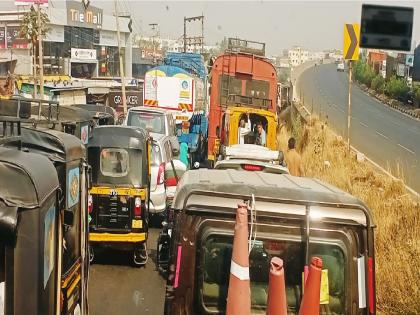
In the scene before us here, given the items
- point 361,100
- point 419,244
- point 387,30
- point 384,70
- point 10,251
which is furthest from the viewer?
point 384,70

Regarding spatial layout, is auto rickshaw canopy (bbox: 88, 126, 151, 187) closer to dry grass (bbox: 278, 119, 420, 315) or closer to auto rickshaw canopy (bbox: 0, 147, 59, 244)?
dry grass (bbox: 278, 119, 420, 315)

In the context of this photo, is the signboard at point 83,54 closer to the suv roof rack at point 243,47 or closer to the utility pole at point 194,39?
the utility pole at point 194,39

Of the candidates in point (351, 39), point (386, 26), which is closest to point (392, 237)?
point (386, 26)

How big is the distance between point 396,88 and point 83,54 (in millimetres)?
37075

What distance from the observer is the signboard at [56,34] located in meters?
67.7

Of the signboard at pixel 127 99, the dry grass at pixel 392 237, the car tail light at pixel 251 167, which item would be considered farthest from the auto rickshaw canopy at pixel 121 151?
the signboard at pixel 127 99

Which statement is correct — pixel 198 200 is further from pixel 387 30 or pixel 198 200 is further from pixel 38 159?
pixel 387 30

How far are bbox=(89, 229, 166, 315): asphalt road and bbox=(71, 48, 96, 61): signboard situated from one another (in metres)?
62.9

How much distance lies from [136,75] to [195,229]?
3483 inches

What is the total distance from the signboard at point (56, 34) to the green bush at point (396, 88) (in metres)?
38.1

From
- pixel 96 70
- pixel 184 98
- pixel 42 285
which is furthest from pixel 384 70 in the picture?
pixel 42 285

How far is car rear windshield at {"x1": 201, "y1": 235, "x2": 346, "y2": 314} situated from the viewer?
3771mm

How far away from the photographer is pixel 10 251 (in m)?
2.88

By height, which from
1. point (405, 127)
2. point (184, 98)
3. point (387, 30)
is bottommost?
point (405, 127)
